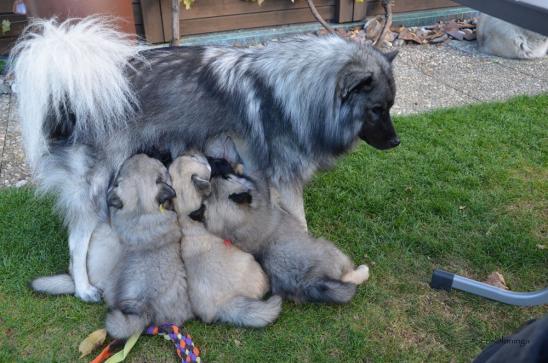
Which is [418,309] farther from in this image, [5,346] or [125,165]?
[5,346]

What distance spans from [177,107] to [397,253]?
1640mm

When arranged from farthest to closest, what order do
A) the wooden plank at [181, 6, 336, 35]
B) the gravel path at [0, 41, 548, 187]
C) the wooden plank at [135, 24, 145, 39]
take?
the wooden plank at [181, 6, 336, 35]
the wooden plank at [135, 24, 145, 39]
the gravel path at [0, 41, 548, 187]

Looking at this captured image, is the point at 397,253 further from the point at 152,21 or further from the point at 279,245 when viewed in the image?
the point at 152,21

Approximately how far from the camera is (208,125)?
2762mm

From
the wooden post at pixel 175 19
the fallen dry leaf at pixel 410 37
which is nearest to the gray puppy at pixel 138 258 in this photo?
the wooden post at pixel 175 19

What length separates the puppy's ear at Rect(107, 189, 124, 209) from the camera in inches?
99.7

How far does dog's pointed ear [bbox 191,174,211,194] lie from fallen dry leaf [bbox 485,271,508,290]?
172 centimetres

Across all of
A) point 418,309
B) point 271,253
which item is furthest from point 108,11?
point 418,309

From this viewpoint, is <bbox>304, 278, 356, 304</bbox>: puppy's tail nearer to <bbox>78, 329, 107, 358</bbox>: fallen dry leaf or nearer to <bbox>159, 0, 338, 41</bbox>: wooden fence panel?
<bbox>78, 329, 107, 358</bbox>: fallen dry leaf

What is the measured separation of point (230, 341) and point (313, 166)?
3.70ft

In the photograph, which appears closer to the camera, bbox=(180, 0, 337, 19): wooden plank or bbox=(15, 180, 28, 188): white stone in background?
bbox=(15, 180, 28, 188): white stone in background

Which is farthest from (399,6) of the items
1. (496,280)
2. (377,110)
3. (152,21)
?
(496,280)

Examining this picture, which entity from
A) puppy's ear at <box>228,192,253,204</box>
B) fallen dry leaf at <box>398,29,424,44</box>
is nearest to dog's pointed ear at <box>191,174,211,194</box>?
puppy's ear at <box>228,192,253,204</box>

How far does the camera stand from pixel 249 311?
239cm
